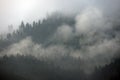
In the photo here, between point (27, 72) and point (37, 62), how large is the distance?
4.84 feet

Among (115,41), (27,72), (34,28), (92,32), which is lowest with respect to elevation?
(27,72)

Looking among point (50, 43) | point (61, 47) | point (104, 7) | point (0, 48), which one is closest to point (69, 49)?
point (61, 47)

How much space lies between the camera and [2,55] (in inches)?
507

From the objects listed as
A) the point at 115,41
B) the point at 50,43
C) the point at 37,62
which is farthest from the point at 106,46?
the point at 37,62

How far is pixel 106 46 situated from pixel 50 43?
3763 mm

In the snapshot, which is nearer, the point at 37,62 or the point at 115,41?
the point at 115,41

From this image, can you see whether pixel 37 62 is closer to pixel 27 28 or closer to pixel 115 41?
pixel 27 28

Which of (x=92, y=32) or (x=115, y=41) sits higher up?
(x=92, y=32)

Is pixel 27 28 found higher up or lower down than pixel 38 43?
higher up

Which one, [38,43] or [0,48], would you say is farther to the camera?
[38,43]

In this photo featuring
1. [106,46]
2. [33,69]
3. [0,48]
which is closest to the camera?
[0,48]

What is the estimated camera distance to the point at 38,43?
46.9ft

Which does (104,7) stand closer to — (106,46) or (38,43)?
(106,46)

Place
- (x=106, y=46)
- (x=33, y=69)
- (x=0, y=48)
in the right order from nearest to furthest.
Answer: (x=0, y=48) → (x=106, y=46) → (x=33, y=69)
